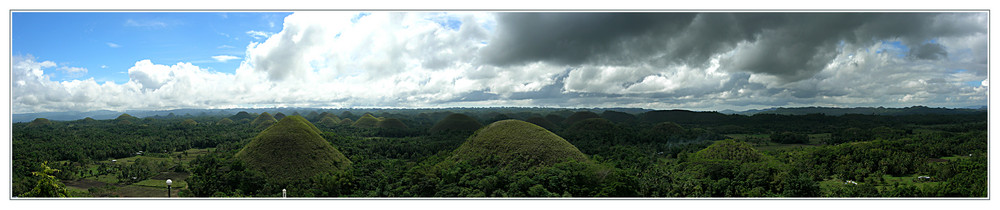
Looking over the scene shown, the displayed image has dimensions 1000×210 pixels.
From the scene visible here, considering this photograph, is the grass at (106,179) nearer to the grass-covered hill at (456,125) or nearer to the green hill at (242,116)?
the grass-covered hill at (456,125)

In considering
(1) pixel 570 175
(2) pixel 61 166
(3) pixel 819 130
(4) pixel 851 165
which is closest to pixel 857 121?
(3) pixel 819 130

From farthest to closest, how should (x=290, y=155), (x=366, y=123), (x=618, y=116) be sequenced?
(x=366, y=123), (x=618, y=116), (x=290, y=155)

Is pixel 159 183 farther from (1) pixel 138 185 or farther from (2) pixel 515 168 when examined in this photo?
(2) pixel 515 168

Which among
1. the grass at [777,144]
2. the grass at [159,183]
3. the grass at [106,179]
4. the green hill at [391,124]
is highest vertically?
the green hill at [391,124]

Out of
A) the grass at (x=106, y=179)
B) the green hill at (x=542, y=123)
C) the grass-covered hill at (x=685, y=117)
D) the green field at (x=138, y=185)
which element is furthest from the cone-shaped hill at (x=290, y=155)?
the grass-covered hill at (x=685, y=117)

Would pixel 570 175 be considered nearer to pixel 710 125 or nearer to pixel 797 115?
pixel 710 125

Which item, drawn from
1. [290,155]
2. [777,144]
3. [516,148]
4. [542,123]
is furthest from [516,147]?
[777,144]

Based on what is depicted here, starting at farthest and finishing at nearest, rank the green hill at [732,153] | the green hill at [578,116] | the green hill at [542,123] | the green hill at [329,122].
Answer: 1. the green hill at [329,122]
2. the green hill at [578,116]
3. the green hill at [542,123]
4. the green hill at [732,153]
